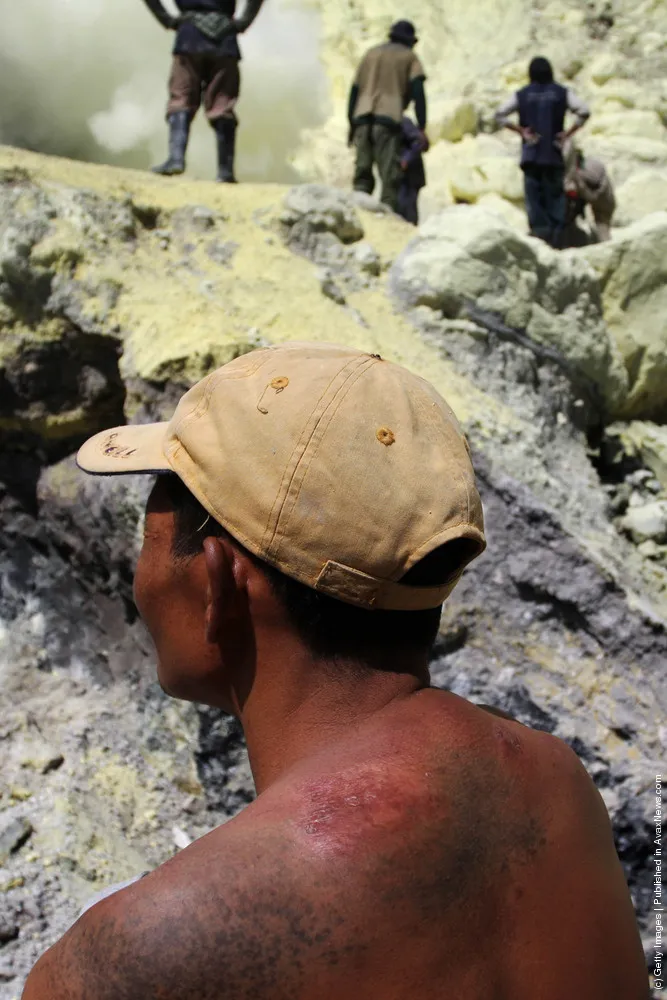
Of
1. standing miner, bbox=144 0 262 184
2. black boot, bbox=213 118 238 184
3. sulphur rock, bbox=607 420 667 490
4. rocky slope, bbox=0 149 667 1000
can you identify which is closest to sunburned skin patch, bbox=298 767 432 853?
rocky slope, bbox=0 149 667 1000

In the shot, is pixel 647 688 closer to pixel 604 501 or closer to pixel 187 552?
pixel 604 501

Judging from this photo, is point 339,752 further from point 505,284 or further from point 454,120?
point 454,120

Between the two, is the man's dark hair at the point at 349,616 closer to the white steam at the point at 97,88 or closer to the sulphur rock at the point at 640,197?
the sulphur rock at the point at 640,197

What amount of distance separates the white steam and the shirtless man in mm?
7399

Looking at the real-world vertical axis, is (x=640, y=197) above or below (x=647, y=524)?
above

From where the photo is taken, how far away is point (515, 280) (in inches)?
125

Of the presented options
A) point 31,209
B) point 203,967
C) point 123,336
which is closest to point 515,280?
point 123,336

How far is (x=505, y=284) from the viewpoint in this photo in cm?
315

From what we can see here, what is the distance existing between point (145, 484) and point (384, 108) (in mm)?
4267

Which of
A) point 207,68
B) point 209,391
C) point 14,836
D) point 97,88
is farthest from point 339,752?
point 97,88

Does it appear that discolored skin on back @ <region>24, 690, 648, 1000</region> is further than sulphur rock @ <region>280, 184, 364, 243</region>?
No

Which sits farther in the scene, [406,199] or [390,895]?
[406,199]

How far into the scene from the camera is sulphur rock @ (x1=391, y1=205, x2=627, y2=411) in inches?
122

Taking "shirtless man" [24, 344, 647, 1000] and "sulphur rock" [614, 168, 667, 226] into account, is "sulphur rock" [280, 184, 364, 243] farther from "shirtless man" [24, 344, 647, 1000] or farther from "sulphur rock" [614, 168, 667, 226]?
"sulphur rock" [614, 168, 667, 226]
